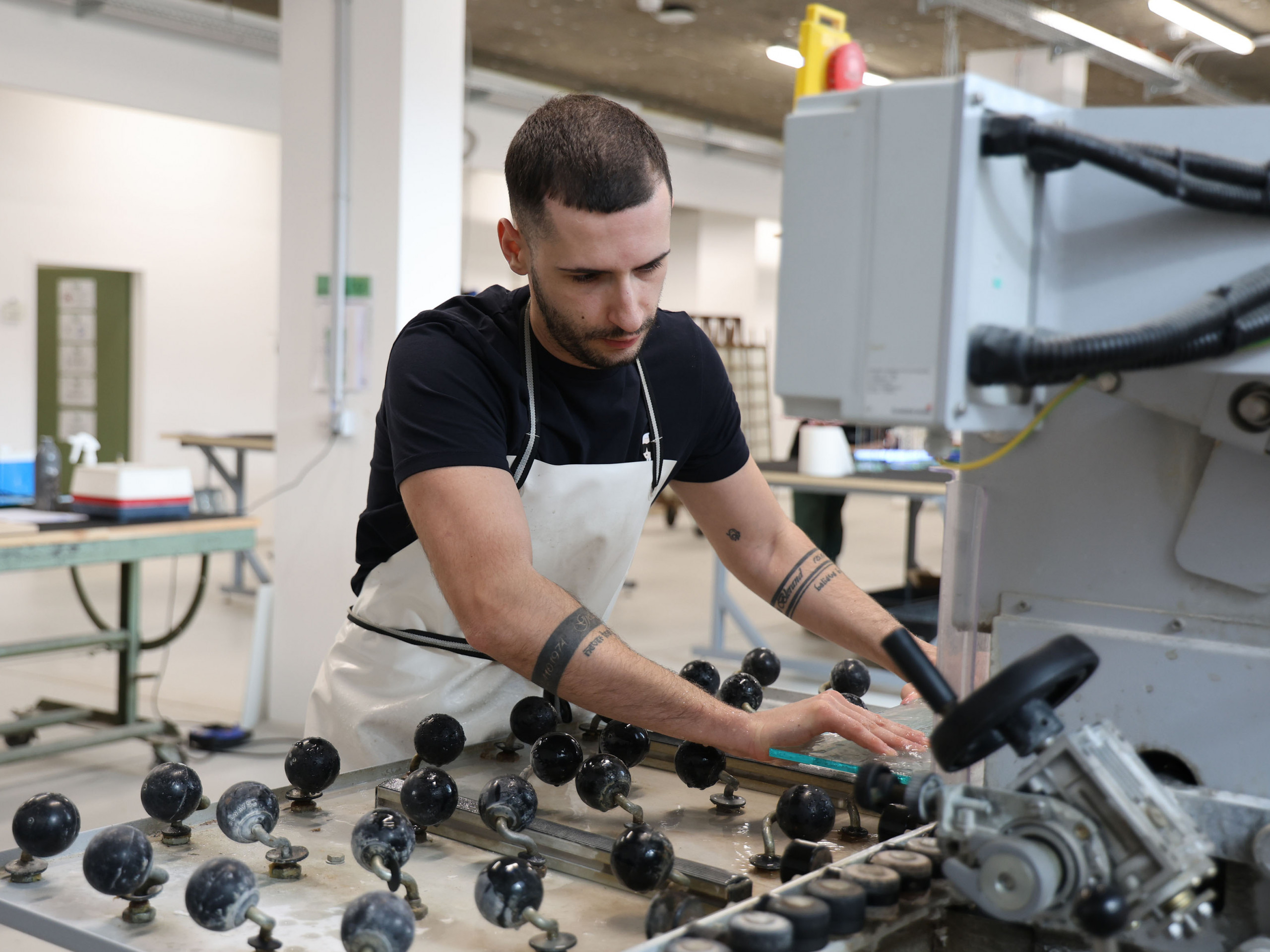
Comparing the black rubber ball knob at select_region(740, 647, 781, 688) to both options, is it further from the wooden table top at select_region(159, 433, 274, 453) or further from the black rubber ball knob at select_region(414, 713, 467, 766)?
the wooden table top at select_region(159, 433, 274, 453)

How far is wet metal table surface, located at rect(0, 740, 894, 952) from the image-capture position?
95 cm

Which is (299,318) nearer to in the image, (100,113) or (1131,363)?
(1131,363)

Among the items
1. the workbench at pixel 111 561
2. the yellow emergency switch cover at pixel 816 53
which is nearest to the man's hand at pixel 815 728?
the yellow emergency switch cover at pixel 816 53

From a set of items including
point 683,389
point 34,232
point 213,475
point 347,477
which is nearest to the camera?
point 683,389

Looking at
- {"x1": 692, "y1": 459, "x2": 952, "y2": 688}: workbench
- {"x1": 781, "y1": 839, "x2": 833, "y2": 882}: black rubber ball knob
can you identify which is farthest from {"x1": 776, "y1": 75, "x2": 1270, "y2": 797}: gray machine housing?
{"x1": 692, "y1": 459, "x2": 952, "y2": 688}: workbench

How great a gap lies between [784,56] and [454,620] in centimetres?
718

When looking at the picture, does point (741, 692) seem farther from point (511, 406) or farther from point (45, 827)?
point (45, 827)

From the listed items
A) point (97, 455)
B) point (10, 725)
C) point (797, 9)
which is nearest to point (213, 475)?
point (97, 455)

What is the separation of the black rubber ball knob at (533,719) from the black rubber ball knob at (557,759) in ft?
0.39

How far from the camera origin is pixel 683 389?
168cm

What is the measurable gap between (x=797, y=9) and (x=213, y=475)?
6.13 metres

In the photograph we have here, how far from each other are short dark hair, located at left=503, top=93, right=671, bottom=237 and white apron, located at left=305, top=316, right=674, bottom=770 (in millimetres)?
245

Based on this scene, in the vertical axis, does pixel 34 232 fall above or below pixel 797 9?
below

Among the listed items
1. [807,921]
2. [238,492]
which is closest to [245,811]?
[807,921]
